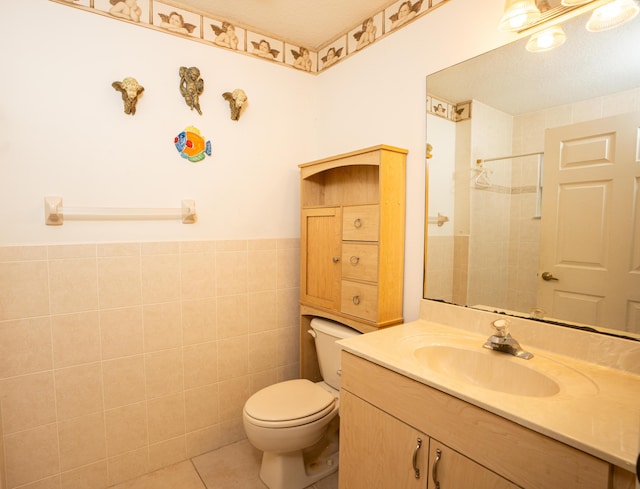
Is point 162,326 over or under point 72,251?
under

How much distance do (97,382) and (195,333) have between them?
18.2 inches

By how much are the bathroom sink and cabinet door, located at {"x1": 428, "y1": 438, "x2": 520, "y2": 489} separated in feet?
0.81

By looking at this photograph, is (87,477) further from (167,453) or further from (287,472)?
(287,472)

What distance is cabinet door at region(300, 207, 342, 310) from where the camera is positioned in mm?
1747

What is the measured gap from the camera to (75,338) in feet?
4.96

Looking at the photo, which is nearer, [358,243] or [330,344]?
[358,243]

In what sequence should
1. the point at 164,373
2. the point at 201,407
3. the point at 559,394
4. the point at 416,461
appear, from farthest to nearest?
the point at 201,407 < the point at 164,373 < the point at 416,461 < the point at 559,394

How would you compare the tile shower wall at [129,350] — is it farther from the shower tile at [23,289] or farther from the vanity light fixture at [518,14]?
the vanity light fixture at [518,14]

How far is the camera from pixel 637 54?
0.98 m

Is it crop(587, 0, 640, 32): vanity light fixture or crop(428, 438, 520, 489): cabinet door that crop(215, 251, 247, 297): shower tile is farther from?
crop(587, 0, 640, 32): vanity light fixture

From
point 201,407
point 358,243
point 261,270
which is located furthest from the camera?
point 261,270

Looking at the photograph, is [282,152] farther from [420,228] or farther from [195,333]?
[195,333]

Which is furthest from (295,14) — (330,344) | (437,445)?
(437,445)

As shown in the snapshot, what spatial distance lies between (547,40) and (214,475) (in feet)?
7.56
